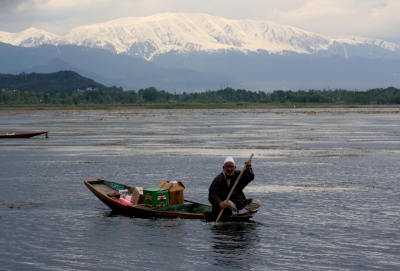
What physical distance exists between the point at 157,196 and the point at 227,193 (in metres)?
2.21

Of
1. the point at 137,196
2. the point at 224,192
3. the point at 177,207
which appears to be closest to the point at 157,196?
the point at 177,207

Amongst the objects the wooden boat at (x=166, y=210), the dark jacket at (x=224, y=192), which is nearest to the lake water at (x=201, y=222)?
the wooden boat at (x=166, y=210)

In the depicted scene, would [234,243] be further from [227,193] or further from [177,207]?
[177,207]

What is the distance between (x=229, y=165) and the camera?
19.3 meters

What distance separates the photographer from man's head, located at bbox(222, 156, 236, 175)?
754 inches

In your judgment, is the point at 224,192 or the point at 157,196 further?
the point at 157,196

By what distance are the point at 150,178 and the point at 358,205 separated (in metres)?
10.1

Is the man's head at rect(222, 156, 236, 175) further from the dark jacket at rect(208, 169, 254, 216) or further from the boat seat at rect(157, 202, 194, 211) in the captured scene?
the boat seat at rect(157, 202, 194, 211)

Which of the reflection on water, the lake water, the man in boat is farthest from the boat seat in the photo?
the reflection on water

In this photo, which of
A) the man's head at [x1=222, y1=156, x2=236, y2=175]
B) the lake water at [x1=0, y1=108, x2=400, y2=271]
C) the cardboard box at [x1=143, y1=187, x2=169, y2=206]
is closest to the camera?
the lake water at [x1=0, y1=108, x2=400, y2=271]

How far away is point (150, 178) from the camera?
29969 millimetres

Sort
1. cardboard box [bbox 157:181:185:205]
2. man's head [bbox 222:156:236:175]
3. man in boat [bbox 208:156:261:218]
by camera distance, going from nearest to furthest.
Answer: man's head [bbox 222:156:236:175], man in boat [bbox 208:156:261:218], cardboard box [bbox 157:181:185:205]

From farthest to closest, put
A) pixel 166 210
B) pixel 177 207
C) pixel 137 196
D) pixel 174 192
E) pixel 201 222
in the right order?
pixel 137 196, pixel 174 192, pixel 177 207, pixel 166 210, pixel 201 222

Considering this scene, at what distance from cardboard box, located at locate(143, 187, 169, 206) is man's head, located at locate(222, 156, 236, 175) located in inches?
89.4
